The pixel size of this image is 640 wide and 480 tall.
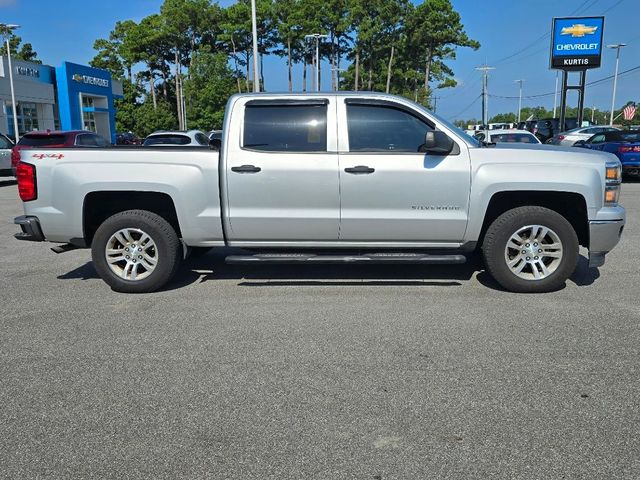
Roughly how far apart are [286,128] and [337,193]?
0.86 meters

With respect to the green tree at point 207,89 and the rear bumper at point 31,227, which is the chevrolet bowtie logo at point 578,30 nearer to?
the rear bumper at point 31,227

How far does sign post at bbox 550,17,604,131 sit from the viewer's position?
26.8 meters

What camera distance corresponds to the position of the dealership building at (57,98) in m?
36.8

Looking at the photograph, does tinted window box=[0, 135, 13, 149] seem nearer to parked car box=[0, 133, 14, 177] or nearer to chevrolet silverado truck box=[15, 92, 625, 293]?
parked car box=[0, 133, 14, 177]

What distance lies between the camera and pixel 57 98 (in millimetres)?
42000

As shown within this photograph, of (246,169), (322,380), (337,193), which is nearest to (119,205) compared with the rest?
(246,169)

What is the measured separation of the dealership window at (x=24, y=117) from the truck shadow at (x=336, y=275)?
35399mm

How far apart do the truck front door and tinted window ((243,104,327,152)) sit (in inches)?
9.6

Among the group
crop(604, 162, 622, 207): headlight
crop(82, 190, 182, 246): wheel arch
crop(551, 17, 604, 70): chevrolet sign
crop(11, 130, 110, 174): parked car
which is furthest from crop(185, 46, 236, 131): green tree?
crop(604, 162, 622, 207): headlight

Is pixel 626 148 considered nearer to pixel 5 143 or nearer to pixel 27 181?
pixel 27 181

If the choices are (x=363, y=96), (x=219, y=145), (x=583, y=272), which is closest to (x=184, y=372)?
(x=219, y=145)

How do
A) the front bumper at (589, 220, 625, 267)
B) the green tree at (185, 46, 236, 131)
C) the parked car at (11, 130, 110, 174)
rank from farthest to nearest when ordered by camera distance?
1. the green tree at (185, 46, 236, 131)
2. the parked car at (11, 130, 110, 174)
3. the front bumper at (589, 220, 625, 267)

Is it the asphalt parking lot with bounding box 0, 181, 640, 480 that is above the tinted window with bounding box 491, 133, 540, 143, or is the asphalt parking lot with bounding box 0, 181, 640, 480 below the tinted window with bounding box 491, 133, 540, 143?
below

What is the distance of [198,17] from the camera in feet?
195
